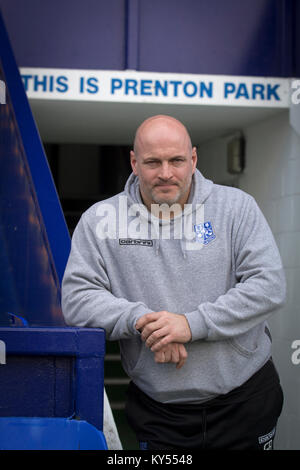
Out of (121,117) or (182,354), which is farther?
(121,117)

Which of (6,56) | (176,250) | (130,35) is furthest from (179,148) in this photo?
(130,35)

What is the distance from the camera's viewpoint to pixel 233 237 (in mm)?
2164

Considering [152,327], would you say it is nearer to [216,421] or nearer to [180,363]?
[180,363]

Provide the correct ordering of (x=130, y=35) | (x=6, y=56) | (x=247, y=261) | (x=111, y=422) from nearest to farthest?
(x=247, y=261), (x=111, y=422), (x=6, y=56), (x=130, y=35)

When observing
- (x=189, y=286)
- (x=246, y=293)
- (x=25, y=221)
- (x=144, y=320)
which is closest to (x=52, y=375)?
(x=144, y=320)

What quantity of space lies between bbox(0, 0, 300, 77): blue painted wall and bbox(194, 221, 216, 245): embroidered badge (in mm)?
2231

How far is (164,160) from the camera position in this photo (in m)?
2.18

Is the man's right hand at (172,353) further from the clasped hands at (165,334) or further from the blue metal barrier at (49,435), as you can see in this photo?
the blue metal barrier at (49,435)

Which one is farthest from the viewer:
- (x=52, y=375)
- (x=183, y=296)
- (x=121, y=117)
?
(x=121, y=117)

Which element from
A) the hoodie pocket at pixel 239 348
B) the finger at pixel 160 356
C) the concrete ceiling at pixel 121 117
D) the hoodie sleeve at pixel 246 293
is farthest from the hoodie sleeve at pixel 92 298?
the concrete ceiling at pixel 121 117

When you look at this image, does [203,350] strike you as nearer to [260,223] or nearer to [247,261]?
[247,261]

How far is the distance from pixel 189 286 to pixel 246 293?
195 millimetres

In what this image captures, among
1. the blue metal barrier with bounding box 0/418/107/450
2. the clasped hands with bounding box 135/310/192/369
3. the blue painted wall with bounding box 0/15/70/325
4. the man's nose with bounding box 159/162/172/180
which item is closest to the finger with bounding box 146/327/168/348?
the clasped hands with bounding box 135/310/192/369

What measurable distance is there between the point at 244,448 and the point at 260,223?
2.55 ft
